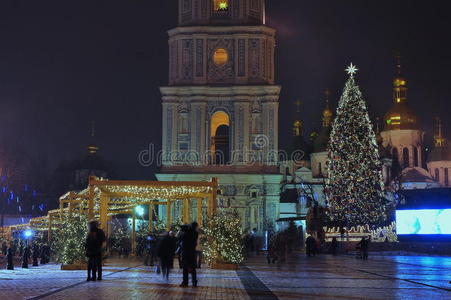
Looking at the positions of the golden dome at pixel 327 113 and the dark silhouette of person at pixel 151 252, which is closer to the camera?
the dark silhouette of person at pixel 151 252

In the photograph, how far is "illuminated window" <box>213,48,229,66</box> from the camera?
57.9 m

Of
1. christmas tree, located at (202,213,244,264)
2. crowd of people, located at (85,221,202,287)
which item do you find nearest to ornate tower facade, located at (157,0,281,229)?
christmas tree, located at (202,213,244,264)

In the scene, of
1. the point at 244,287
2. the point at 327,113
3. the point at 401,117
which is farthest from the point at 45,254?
the point at 401,117

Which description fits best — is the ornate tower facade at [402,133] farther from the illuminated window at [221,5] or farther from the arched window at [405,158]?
the illuminated window at [221,5]

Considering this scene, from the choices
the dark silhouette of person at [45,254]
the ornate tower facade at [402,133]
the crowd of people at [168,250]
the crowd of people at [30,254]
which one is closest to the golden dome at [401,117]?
the ornate tower facade at [402,133]

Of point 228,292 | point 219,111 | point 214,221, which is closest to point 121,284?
point 228,292

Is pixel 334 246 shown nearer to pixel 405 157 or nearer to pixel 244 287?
pixel 244 287

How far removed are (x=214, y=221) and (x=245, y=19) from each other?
112 ft

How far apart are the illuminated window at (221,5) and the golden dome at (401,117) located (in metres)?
36.5

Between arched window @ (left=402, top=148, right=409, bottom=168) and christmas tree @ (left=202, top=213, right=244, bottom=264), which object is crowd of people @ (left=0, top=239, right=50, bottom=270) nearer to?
christmas tree @ (left=202, top=213, right=244, bottom=264)

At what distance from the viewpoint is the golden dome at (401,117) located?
88875 mm

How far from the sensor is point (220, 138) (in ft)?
Answer: 199

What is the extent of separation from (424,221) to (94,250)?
2225 cm

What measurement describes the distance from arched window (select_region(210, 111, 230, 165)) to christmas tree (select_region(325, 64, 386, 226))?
17.2 m
